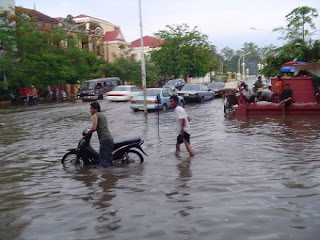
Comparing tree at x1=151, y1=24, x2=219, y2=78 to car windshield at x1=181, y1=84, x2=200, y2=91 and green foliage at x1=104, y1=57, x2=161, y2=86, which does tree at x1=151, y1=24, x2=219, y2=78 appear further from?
car windshield at x1=181, y1=84, x2=200, y2=91

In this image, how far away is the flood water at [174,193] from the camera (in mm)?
5227

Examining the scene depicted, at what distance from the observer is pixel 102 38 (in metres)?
60.6

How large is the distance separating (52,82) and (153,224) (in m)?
35.8

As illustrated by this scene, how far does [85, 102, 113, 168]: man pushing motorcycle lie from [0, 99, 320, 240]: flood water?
0.29m

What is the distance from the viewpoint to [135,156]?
32.7ft

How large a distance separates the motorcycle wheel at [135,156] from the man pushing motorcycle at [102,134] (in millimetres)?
964

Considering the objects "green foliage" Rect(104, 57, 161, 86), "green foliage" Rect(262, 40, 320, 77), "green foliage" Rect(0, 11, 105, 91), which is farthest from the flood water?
"green foliage" Rect(104, 57, 161, 86)

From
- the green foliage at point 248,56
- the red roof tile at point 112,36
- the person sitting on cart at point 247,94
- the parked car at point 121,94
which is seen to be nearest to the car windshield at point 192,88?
the parked car at point 121,94

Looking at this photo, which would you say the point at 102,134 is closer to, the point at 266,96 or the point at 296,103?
the point at 296,103

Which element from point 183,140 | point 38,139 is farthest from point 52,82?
point 183,140

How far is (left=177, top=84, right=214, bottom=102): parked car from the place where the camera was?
95.5 feet

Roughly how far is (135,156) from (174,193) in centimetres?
328

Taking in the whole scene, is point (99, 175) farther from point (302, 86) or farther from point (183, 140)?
point (302, 86)

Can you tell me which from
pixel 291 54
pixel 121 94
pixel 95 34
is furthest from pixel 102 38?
pixel 291 54
